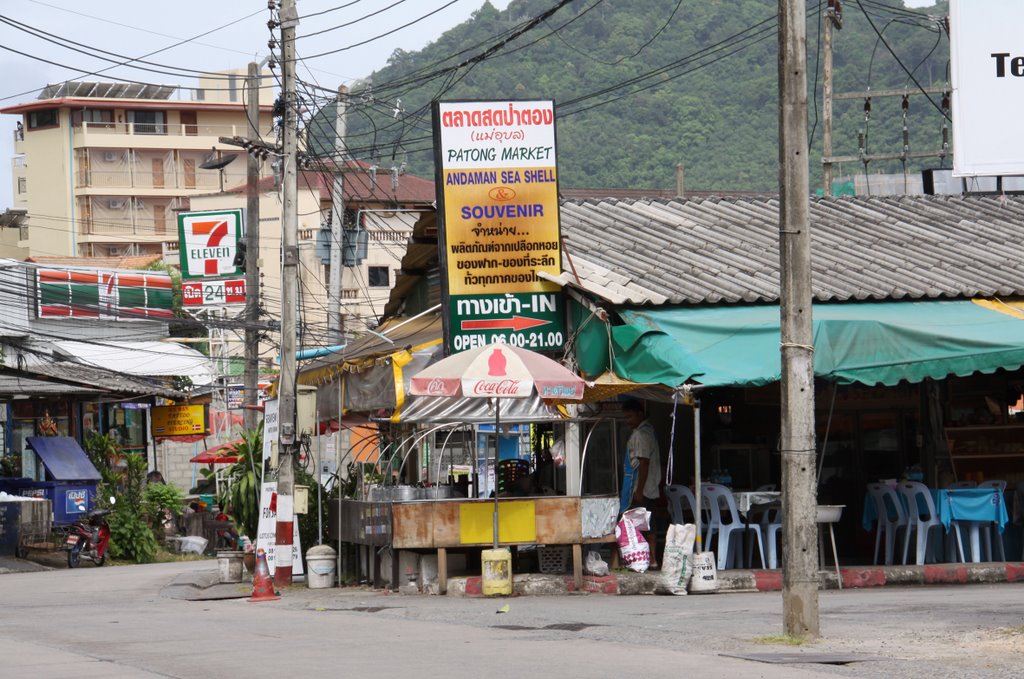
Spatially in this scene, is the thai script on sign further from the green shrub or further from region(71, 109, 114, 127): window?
region(71, 109, 114, 127): window

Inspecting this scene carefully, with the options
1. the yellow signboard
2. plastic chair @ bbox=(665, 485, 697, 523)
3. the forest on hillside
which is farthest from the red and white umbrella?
the forest on hillside

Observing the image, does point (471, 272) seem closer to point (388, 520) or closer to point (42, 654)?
point (388, 520)

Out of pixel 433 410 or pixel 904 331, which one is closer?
pixel 904 331

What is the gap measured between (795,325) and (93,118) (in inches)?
3024

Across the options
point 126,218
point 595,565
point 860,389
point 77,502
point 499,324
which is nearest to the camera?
point 595,565

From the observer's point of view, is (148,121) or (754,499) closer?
(754,499)

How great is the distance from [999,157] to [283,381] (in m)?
10.8

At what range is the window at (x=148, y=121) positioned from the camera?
273ft

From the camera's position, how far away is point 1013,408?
19.6m

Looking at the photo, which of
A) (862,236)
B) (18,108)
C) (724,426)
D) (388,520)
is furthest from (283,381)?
(18,108)

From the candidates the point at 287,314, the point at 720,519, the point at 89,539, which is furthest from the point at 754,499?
the point at 89,539

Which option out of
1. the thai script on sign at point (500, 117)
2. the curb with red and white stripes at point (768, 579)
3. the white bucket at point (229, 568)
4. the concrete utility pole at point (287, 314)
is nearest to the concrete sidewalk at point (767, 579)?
the curb with red and white stripes at point (768, 579)

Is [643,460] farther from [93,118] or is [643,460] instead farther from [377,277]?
[93,118]

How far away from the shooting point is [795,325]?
37.6ft
